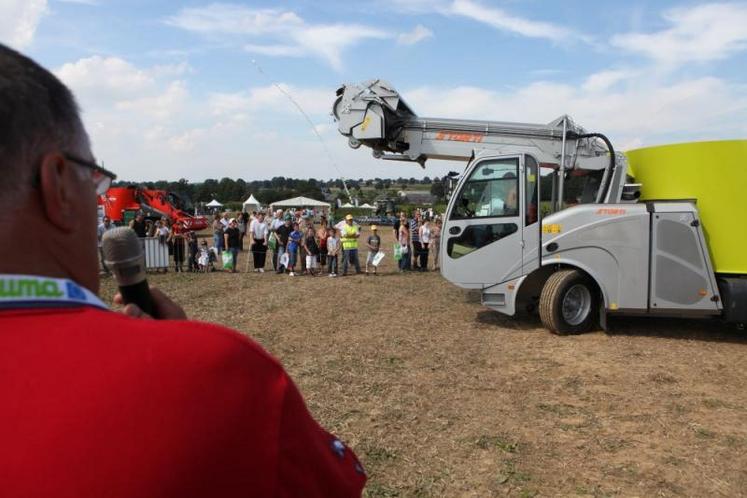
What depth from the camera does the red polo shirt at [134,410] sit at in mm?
868

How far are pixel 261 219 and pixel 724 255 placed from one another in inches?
528

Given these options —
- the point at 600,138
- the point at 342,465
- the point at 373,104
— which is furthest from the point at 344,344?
the point at 342,465

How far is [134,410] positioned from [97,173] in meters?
0.61

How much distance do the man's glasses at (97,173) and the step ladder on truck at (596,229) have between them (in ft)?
27.6

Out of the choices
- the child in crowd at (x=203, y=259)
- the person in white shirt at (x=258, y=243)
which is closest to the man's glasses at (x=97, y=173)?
the person in white shirt at (x=258, y=243)

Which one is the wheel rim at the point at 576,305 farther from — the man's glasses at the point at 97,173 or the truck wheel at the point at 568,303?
the man's glasses at the point at 97,173

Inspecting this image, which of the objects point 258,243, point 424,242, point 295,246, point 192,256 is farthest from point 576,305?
point 192,256

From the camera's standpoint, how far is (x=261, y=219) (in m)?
18.4

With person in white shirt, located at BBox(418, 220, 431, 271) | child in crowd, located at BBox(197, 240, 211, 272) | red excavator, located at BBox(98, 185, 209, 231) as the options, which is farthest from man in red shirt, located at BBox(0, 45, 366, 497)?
red excavator, located at BBox(98, 185, 209, 231)

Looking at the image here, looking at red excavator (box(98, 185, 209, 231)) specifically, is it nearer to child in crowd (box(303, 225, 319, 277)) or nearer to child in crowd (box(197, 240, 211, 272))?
child in crowd (box(197, 240, 211, 272))

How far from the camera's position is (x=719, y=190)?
8.65m

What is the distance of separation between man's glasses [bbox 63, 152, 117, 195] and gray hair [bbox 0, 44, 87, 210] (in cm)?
3

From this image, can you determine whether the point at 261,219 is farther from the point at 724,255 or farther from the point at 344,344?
the point at 724,255

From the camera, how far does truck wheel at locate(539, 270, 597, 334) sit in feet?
29.4
